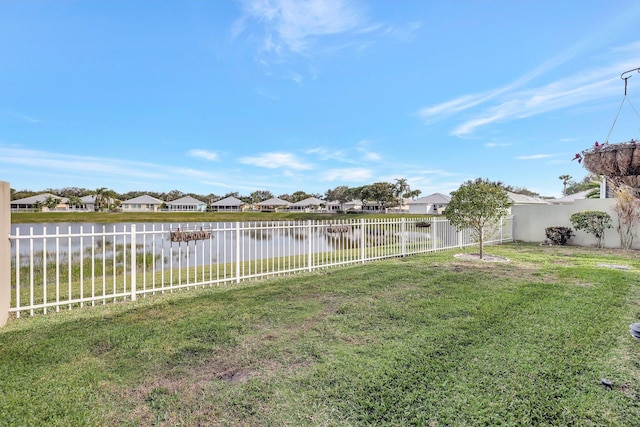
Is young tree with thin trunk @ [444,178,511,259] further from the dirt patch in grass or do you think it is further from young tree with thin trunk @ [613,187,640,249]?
young tree with thin trunk @ [613,187,640,249]

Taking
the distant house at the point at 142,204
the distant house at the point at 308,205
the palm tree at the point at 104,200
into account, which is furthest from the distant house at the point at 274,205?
the palm tree at the point at 104,200

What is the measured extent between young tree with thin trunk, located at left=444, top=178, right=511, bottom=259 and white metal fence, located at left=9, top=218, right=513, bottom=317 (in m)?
Answer: 1.09

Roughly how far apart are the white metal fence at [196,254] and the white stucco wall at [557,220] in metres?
0.99

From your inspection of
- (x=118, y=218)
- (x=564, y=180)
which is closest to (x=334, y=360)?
(x=118, y=218)

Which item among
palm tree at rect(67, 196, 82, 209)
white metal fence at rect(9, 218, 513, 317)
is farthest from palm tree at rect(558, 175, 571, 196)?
palm tree at rect(67, 196, 82, 209)

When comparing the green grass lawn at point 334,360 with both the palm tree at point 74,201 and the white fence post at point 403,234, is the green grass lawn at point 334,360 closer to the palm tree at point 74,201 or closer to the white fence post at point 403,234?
the white fence post at point 403,234

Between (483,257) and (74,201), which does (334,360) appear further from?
(74,201)

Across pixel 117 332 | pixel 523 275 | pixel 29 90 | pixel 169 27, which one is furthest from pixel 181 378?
pixel 29 90

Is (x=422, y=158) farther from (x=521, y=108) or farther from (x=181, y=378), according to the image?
(x=181, y=378)

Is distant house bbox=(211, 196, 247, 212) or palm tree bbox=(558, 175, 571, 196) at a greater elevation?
palm tree bbox=(558, 175, 571, 196)

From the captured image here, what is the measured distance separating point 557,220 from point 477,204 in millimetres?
6500

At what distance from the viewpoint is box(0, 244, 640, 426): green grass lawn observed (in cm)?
206

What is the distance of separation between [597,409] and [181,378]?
3061mm

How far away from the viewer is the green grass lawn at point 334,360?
206 centimetres
